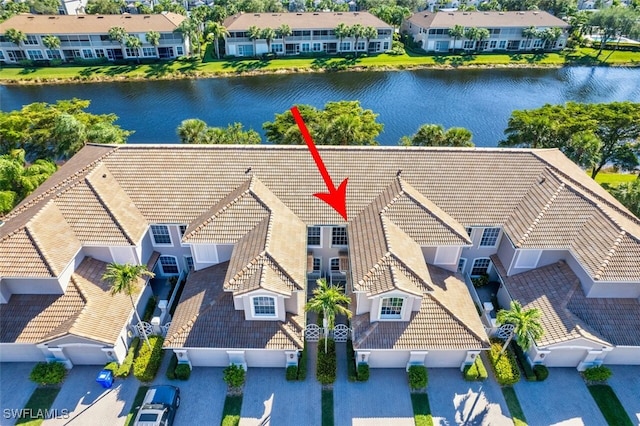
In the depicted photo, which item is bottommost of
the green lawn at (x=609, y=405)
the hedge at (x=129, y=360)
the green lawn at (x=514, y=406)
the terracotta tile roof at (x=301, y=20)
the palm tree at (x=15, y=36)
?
the green lawn at (x=514, y=406)

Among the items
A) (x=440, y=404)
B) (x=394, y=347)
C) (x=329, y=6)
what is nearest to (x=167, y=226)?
(x=394, y=347)

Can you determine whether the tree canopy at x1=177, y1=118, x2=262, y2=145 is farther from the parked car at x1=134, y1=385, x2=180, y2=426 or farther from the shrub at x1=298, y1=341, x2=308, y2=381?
the parked car at x1=134, y1=385, x2=180, y2=426

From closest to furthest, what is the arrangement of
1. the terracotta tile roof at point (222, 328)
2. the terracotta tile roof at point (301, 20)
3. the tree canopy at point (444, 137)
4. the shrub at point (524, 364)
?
the terracotta tile roof at point (222, 328) < the shrub at point (524, 364) < the tree canopy at point (444, 137) < the terracotta tile roof at point (301, 20)

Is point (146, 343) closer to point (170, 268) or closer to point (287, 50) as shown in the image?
point (170, 268)

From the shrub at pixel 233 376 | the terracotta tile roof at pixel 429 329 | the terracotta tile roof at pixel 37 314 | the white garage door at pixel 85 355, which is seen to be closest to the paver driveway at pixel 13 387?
the white garage door at pixel 85 355

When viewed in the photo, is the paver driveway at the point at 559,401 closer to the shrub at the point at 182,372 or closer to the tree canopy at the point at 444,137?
the shrub at the point at 182,372

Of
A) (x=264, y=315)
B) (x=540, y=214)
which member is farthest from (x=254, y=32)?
(x=264, y=315)
